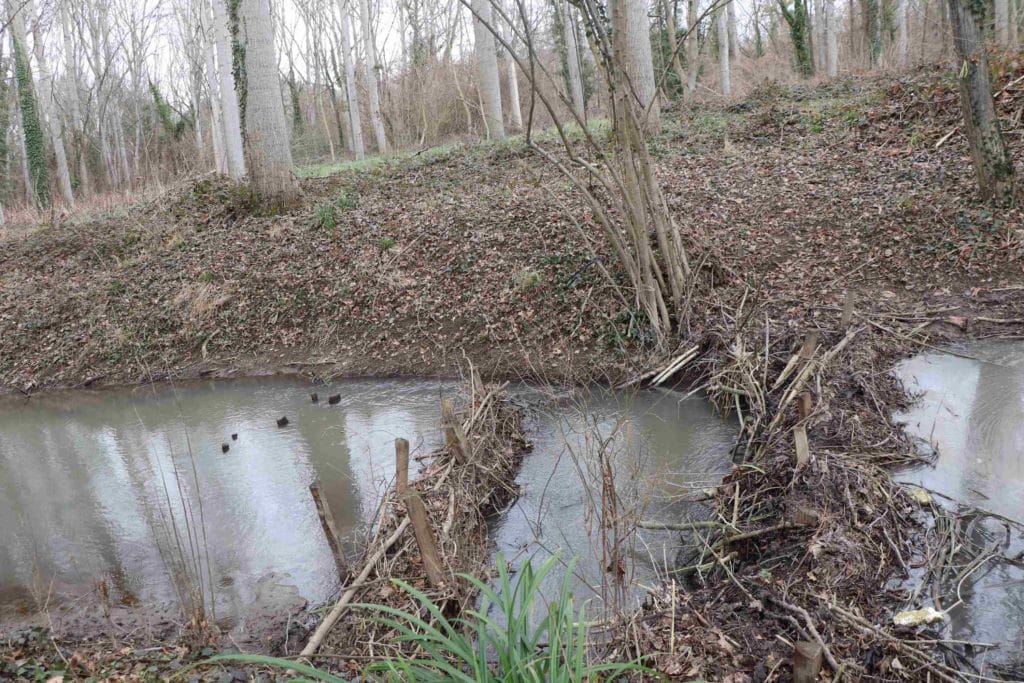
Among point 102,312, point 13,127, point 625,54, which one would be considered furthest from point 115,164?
point 625,54

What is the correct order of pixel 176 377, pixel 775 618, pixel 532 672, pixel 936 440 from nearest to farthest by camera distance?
pixel 532 672 < pixel 775 618 < pixel 936 440 < pixel 176 377

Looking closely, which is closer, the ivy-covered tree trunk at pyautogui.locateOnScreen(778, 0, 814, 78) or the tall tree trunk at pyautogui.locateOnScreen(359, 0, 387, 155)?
the ivy-covered tree trunk at pyautogui.locateOnScreen(778, 0, 814, 78)

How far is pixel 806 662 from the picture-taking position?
3.17 metres

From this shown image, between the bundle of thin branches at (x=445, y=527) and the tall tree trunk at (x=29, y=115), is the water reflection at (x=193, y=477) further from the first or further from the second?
the tall tree trunk at (x=29, y=115)

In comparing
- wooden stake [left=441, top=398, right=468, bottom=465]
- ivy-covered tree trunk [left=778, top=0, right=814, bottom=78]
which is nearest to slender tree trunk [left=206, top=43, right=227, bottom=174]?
ivy-covered tree trunk [left=778, top=0, right=814, bottom=78]

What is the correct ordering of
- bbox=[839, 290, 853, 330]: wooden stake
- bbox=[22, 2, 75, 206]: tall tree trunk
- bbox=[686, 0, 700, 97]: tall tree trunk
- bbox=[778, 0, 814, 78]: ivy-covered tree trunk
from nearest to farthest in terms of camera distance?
bbox=[839, 290, 853, 330]: wooden stake
bbox=[686, 0, 700, 97]: tall tree trunk
bbox=[22, 2, 75, 206]: tall tree trunk
bbox=[778, 0, 814, 78]: ivy-covered tree trunk

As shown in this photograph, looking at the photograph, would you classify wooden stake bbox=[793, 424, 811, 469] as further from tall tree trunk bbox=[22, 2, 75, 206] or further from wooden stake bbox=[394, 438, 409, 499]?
tall tree trunk bbox=[22, 2, 75, 206]

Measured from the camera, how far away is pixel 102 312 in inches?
479

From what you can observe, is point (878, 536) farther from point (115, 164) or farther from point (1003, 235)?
point (115, 164)

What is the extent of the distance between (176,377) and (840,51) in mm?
27635

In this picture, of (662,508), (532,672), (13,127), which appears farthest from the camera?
(13,127)

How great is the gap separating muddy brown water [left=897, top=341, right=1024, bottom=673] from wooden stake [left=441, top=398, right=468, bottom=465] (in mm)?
3381

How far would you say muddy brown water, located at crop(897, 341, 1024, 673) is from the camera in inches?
156

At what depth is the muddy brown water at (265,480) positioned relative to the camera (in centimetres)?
548
